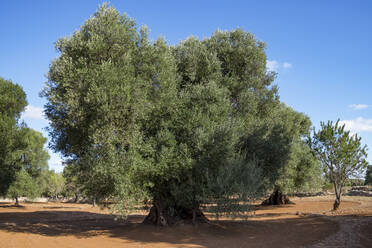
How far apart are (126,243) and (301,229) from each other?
472 inches

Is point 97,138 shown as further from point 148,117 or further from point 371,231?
point 371,231

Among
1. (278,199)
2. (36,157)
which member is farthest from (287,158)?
(36,157)

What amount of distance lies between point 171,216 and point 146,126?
24.1ft

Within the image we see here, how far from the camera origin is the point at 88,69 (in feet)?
57.9

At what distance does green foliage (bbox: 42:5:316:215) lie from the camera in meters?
16.8

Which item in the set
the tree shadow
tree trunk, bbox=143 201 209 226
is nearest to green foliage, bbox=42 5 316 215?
tree trunk, bbox=143 201 209 226

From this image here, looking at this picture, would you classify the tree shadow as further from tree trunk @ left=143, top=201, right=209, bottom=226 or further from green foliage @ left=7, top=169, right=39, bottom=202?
green foliage @ left=7, top=169, right=39, bottom=202

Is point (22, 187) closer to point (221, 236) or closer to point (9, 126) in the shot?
point (9, 126)

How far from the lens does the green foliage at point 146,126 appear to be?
16.8 m

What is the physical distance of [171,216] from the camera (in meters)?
21.2

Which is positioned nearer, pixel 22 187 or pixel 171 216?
pixel 171 216

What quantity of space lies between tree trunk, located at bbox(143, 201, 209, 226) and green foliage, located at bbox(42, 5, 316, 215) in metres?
0.65

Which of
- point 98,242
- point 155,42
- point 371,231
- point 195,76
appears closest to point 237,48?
point 195,76

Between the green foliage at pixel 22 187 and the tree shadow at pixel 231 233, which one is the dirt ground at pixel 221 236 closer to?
the tree shadow at pixel 231 233
